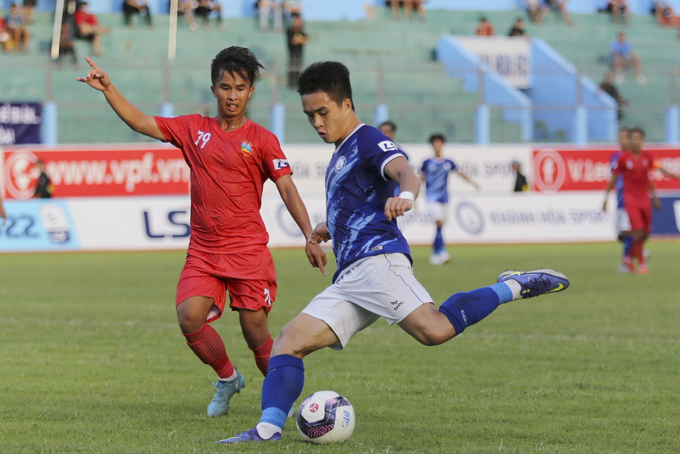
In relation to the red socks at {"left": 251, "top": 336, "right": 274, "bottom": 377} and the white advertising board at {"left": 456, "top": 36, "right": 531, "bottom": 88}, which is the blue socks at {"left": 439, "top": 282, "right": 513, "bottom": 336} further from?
the white advertising board at {"left": 456, "top": 36, "right": 531, "bottom": 88}

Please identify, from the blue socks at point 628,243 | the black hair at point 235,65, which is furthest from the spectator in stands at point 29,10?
the black hair at point 235,65

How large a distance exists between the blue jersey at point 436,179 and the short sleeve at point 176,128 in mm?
13258

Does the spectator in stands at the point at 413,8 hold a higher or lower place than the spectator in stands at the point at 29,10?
Answer: higher

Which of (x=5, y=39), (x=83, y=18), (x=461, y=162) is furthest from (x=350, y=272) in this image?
(x=83, y=18)

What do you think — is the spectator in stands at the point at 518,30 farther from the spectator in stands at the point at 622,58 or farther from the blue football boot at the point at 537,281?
the blue football boot at the point at 537,281

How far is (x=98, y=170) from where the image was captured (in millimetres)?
25328

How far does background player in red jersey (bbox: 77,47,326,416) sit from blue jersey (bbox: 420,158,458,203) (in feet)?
43.4

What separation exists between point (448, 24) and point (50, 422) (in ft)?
108

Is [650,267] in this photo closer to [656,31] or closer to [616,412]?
[616,412]

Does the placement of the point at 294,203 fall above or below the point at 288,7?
below

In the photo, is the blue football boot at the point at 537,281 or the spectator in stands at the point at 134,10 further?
the spectator in stands at the point at 134,10

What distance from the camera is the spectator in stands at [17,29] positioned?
29016mm

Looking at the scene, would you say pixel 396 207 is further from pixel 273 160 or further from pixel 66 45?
pixel 66 45

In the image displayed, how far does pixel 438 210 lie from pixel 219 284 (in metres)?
13.6
